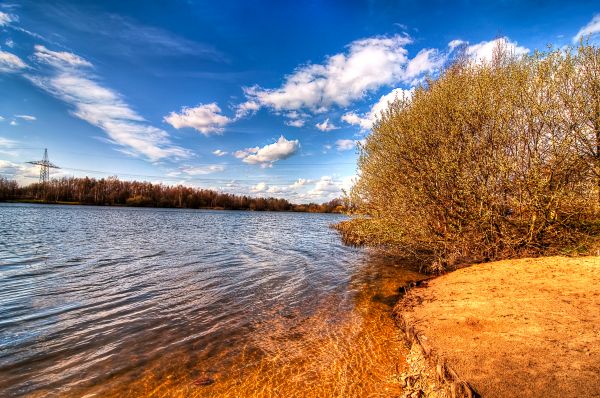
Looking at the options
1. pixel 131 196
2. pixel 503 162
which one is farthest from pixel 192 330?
pixel 131 196

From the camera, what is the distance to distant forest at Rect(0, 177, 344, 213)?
374 ft

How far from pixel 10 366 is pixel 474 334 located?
924 centimetres

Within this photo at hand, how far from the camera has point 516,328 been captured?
6.11 metres

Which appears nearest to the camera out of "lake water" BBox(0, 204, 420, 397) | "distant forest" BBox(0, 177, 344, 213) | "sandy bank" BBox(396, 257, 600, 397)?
"sandy bank" BBox(396, 257, 600, 397)

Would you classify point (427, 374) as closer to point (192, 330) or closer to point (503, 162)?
point (192, 330)

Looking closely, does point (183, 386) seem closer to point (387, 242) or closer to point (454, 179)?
point (454, 179)

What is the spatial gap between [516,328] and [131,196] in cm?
14731

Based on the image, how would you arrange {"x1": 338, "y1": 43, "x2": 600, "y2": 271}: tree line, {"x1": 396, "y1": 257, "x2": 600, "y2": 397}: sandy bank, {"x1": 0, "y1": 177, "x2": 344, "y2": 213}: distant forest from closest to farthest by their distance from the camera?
{"x1": 396, "y1": 257, "x2": 600, "y2": 397}: sandy bank → {"x1": 338, "y1": 43, "x2": 600, "y2": 271}: tree line → {"x1": 0, "y1": 177, "x2": 344, "y2": 213}: distant forest

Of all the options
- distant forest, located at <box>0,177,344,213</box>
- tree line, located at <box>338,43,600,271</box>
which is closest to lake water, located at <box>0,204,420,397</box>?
tree line, located at <box>338,43,600,271</box>

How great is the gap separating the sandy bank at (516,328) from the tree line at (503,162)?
1.45 metres

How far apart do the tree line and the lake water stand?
3.52 meters

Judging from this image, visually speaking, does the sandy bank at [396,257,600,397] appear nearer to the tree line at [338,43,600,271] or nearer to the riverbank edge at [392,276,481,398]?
the riverbank edge at [392,276,481,398]

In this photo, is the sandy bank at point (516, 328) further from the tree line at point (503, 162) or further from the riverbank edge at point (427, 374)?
the tree line at point (503, 162)

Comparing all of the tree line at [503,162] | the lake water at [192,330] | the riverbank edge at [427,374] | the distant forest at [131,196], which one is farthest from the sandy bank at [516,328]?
the distant forest at [131,196]
